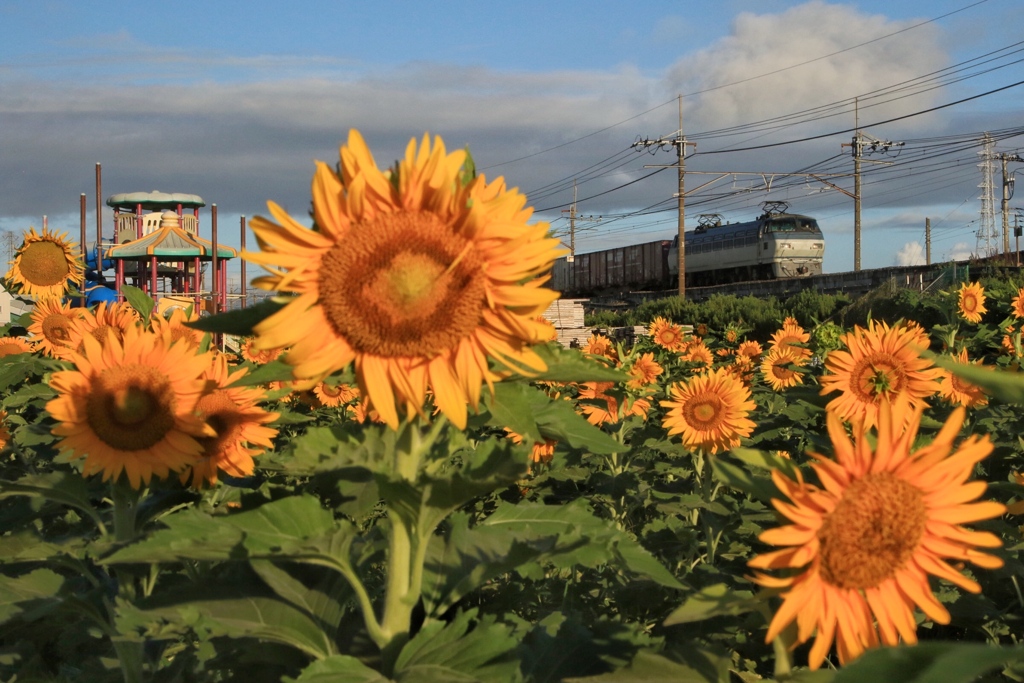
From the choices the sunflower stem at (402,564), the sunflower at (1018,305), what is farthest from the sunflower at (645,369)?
the sunflower stem at (402,564)

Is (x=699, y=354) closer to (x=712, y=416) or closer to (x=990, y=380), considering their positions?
(x=712, y=416)

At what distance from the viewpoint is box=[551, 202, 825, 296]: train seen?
49.8 meters

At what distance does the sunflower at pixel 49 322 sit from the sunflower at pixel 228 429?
278 centimetres

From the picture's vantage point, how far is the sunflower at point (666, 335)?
1159cm

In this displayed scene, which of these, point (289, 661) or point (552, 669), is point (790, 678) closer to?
point (552, 669)

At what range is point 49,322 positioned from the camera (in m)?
5.73

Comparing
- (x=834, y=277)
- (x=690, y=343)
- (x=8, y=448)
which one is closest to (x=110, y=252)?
(x=690, y=343)

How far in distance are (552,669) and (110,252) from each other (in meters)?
22.0

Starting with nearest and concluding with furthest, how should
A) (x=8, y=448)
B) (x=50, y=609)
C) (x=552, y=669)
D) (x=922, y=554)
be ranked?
(x=922, y=554) < (x=552, y=669) < (x=50, y=609) < (x=8, y=448)

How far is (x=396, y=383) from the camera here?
179 cm

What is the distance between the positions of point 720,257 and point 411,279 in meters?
54.3

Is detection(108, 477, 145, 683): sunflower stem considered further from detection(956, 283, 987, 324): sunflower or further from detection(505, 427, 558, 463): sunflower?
detection(956, 283, 987, 324): sunflower

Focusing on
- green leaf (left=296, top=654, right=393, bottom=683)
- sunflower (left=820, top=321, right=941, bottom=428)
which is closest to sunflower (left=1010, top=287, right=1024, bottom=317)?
sunflower (left=820, top=321, right=941, bottom=428)

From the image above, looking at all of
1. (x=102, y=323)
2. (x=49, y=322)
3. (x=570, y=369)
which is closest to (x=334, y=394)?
(x=49, y=322)
